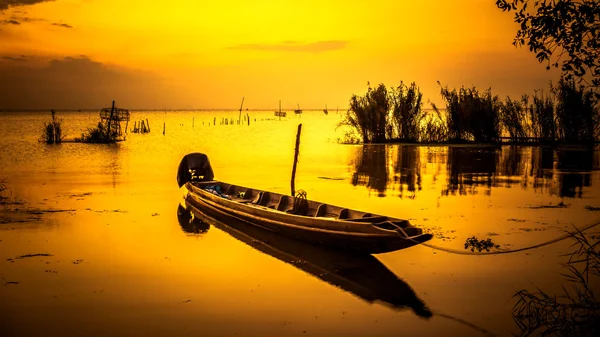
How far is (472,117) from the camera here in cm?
3272

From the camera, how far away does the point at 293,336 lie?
22.7ft

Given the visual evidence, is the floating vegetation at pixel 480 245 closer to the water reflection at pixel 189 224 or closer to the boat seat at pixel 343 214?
the boat seat at pixel 343 214

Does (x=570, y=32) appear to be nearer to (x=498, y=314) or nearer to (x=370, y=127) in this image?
(x=498, y=314)

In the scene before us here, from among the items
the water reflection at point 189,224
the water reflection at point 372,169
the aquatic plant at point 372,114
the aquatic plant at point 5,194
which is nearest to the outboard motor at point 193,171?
the water reflection at point 189,224

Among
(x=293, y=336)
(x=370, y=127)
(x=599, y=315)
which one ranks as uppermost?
(x=370, y=127)

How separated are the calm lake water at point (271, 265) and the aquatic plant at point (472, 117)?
1149cm

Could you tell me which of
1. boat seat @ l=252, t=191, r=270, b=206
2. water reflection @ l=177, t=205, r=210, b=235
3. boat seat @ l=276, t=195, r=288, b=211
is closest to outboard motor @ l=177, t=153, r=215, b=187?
water reflection @ l=177, t=205, r=210, b=235

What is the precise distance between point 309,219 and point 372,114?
25.3m

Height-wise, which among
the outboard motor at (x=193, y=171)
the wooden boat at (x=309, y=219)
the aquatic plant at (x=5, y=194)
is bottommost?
the aquatic plant at (x=5, y=194)

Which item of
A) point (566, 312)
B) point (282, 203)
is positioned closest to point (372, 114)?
point (282, 203)

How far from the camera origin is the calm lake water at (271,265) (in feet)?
24.3

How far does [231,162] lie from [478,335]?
24.3 m

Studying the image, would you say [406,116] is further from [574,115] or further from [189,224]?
[189,224]

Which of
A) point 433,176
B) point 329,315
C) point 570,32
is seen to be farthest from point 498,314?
point 433,176
